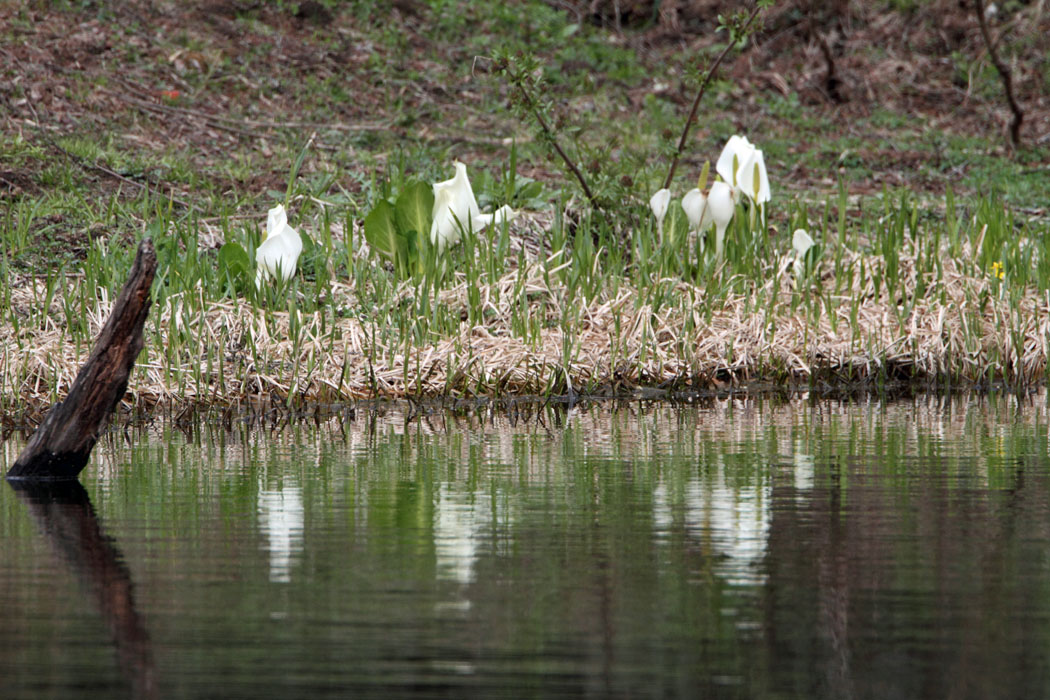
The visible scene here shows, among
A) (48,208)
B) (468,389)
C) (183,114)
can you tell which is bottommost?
(468,389)

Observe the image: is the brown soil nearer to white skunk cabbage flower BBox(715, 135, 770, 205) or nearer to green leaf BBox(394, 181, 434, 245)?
green leaf BBox(394, 181, 434, 245)

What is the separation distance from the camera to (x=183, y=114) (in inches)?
451

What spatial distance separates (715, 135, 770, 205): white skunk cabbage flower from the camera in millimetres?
7691

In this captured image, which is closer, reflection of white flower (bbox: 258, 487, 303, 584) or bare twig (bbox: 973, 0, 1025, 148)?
reflection of white flower (bbox: 258, 487, 303, 584)

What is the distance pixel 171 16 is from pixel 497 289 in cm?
823

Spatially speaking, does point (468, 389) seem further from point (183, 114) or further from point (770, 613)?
point (183, 114)

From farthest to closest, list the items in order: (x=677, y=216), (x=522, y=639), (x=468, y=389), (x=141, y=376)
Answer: (x=677, y=216)
(x=468, y=389)
(x=141, y=376)
(x=522, y=639)

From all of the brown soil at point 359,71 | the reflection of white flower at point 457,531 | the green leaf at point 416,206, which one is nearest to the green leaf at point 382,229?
the green leaf at point 416,206

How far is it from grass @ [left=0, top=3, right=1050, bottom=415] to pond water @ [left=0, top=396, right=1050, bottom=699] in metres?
1.53

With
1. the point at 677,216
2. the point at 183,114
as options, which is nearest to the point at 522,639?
the point at 677,216

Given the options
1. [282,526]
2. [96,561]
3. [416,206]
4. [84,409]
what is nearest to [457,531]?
[282,526]

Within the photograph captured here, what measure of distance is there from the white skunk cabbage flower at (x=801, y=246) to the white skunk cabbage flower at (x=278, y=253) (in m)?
2.69

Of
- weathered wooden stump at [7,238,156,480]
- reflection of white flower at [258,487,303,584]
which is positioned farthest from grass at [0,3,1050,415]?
reflection of white flower at [258,487,303,584]

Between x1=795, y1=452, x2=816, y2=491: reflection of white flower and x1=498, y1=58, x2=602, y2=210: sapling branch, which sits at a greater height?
x1=498, y1=58, x2=602, y2=210: sapling branch
